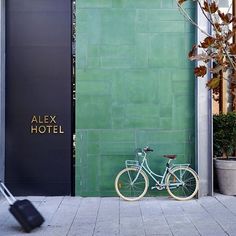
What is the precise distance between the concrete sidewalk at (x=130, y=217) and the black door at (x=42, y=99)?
60 cm

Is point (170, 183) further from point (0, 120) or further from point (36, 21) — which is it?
point (36, 21)

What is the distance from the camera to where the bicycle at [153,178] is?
8266mm

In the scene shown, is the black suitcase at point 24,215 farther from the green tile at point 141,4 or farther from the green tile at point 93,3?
the green tile at point 141,4

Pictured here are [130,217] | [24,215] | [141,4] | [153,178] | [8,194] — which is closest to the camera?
[24,215]

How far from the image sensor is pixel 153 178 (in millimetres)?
8453

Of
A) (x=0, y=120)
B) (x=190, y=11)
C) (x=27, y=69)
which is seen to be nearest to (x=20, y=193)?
(x=0, y=120)

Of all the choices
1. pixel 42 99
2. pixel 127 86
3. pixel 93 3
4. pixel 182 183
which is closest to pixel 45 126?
pixel 42 99

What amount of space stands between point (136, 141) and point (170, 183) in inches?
41.0

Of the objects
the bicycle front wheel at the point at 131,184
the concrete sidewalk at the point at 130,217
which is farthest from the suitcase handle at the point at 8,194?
the bicycle front wheel at the point at 131,184

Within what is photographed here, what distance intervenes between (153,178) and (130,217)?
1.50 m

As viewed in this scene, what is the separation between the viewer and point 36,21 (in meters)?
8.59

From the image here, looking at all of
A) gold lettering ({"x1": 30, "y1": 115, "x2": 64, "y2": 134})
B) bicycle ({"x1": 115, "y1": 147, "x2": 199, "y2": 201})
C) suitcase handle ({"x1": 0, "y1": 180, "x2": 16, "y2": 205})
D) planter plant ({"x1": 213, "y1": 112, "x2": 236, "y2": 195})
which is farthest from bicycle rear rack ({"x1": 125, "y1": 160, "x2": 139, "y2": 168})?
suitcase handle ({"x1": 0, "y1": 180, "x2": 16, "y2": 205})

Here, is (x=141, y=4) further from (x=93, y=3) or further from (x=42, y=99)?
(x=42, y=99)

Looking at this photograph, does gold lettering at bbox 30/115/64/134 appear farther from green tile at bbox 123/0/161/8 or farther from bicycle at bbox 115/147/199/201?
green tile at bbox 123/0/161/8
